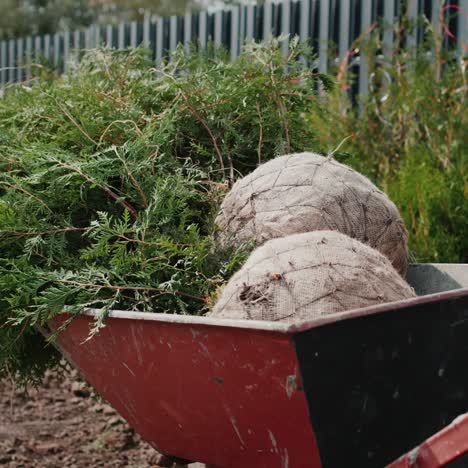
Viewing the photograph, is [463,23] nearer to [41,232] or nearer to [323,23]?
[323,23]

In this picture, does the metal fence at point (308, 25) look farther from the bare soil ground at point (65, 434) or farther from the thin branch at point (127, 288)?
the thin branch at point (127, 288)

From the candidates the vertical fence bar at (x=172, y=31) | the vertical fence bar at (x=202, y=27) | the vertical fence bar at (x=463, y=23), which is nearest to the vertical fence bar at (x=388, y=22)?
the vertical fence bar at (x=463, y=23)

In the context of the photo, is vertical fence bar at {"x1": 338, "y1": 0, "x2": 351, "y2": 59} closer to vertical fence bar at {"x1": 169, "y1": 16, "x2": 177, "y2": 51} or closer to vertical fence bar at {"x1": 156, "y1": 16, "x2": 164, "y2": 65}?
vertical fence bar at {"x1": 169, "y1": 16, "x2": 177, "y2": 51}

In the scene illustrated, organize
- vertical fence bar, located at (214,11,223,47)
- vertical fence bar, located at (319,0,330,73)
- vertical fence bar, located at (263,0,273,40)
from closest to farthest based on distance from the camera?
1. vertical fence bar, located at (319,0,330,73)
2. vertical fence bar, located at (263,0,273,40)
3. vertical fence bar, located at (214,11,223,47)

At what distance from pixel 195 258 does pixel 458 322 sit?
0.63 m

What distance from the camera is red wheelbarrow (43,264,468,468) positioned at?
122 centimetres

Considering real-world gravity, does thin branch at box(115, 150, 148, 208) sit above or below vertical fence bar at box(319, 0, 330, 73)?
below

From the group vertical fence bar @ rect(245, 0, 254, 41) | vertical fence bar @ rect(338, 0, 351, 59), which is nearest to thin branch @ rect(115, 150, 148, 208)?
vertical fence bar @ rect(338, 0, 351, 59)

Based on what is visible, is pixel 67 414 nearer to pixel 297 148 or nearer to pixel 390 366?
pixel 297 148

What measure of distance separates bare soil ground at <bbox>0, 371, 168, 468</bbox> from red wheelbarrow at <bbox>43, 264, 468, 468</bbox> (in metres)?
1.30

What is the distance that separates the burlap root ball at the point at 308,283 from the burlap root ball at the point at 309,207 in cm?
24

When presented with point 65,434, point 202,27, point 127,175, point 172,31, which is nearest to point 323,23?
point 202,27

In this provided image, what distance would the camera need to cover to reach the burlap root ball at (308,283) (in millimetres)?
1389

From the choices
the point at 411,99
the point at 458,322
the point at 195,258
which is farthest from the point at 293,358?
the point at 411,99
